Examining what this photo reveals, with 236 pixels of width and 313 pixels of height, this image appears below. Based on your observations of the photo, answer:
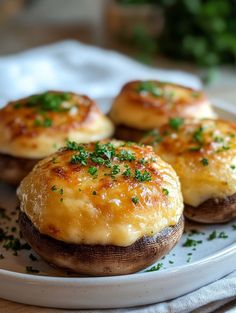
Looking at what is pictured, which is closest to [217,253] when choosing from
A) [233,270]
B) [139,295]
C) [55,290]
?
[233,270]

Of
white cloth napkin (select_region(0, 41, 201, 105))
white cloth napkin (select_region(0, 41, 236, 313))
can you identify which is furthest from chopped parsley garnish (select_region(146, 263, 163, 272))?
white cloth napkin (select_region(0, 41, 201, 105))

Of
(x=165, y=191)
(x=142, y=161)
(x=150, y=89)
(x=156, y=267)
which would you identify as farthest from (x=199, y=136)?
(x=156, y=267)

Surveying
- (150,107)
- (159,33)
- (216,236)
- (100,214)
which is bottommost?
(159,33)

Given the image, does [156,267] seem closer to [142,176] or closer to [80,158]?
[142,176]

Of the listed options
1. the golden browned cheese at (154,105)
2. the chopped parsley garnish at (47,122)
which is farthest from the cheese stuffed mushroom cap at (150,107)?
the chopped parsley garnish at (47,122)

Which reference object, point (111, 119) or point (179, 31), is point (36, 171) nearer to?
point (111, 119)

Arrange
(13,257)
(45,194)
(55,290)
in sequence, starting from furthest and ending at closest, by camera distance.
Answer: (13,257), (45,194), (55,290)

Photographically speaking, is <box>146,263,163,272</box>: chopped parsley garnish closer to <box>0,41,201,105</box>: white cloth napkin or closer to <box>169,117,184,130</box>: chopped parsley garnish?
<box>169,117,184,130</box>: chopped parsley garnish
